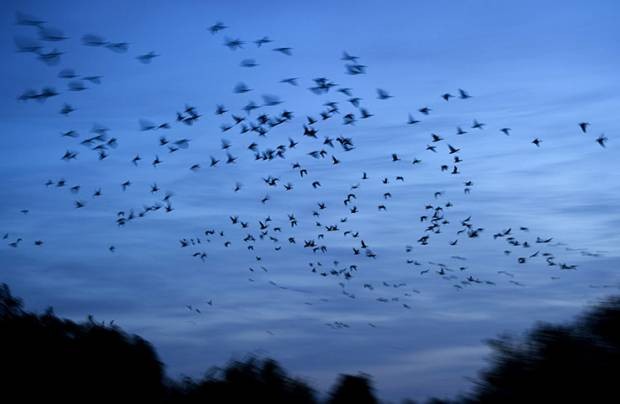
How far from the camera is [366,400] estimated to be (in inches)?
1469

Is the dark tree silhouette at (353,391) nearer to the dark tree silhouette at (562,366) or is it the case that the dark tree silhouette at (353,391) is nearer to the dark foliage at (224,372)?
the dark foliage at (224,372)

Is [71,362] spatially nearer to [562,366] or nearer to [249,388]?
[249,388]

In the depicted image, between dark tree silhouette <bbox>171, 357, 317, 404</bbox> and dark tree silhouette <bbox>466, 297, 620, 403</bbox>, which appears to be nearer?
dark tree silhouette <bbox>466, 297, 620, 403</bbox>

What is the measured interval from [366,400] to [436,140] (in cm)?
1770

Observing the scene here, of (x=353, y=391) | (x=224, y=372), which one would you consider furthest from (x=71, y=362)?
(x=353, y=391)

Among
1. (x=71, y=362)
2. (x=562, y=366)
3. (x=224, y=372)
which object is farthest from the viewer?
(x=224, y=372)

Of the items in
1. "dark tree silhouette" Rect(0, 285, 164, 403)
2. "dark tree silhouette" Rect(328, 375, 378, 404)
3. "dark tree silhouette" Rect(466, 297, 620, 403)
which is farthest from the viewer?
"dark tree silhouette" Rect(328, 375, 378, 404)

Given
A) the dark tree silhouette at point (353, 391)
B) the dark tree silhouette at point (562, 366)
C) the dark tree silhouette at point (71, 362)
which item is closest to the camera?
the dark tree silhouette at point (562, 366)

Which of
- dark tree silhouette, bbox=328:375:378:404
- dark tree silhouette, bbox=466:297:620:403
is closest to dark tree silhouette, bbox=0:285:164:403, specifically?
dark tree silhouette, bbox=328:375:378:404

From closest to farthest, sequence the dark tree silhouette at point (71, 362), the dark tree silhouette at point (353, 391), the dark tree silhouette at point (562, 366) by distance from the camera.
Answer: the dark tree silhouette at point (562, 366)
the dark tree silhouette at point (71, 362)
the dark tree silhouette at point (353, 391)

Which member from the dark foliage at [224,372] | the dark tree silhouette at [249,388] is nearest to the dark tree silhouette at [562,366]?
the dark foliage at [224,372]

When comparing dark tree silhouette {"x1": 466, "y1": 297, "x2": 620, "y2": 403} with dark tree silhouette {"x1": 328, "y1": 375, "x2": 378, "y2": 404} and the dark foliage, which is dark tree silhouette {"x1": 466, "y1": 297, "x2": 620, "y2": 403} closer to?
the dark foliage

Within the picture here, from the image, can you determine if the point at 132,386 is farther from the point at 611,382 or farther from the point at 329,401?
the point at 611,382

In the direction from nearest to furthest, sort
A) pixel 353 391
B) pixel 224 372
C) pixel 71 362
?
pixel 71 362 < pixel 224 372 < pixel 353 391
